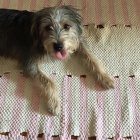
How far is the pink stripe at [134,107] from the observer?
57.3 inches

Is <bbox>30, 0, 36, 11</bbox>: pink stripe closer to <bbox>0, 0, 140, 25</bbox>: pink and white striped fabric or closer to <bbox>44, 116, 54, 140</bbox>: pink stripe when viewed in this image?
<bbox>0, 0, 140, 25</bbox>: pink and white striped fabric

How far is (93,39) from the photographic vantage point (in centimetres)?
186

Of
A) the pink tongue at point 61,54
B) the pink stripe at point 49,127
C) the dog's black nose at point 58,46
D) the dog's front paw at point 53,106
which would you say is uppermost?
the dog's black nose at point 58,46

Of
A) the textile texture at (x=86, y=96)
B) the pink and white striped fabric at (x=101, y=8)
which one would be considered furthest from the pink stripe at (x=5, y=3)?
the textile texture at (x=86, y=96)

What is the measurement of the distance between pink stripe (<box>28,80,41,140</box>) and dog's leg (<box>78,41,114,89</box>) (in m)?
0.31

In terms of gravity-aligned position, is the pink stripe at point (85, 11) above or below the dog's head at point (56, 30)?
above

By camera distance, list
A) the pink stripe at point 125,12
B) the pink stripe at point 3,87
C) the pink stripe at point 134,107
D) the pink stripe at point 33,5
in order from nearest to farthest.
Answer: the pink stripe at point 134,107
the pink stripe at point 3,87
the pink stripe at point 125,12
the pink stripe at point 33,5

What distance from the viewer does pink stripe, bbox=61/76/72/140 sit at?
1.48 m

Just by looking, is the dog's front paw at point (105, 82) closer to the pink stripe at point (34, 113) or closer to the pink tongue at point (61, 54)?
the pink tongue at point (61, 54)

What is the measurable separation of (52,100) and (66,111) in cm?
9

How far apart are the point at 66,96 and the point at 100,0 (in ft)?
2.85

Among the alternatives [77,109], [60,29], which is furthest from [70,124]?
[60,29]

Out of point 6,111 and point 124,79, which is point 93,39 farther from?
point 6,111

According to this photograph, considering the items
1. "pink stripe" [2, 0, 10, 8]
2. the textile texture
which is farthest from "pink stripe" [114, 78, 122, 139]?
"pink stripe" [2, 0, 10, 8]
